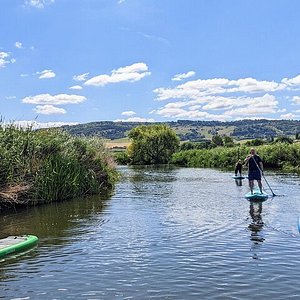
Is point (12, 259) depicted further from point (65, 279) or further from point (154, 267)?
point (154, 267)

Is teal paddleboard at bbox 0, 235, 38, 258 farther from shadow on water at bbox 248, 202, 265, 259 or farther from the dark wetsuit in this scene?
the dark wetsuit

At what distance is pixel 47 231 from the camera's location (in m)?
14.5

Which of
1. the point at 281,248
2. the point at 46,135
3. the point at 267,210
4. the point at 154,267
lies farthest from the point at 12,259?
the point at 46,135

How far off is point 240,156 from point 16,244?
5641cm

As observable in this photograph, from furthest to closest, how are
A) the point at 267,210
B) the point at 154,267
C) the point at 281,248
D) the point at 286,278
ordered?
the point at 267,210 < the point at 281,248 < the point at 154,267 < the point at 286,278

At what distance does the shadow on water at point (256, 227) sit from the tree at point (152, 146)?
72.5 metres

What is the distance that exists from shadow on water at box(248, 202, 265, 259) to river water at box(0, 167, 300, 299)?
0.09 feet

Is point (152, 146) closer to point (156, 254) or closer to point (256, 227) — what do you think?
point (256, 227)

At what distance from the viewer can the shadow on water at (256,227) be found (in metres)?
11.8

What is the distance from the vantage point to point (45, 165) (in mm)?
21156

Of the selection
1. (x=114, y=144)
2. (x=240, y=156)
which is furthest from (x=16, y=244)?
(x=114, y=144)

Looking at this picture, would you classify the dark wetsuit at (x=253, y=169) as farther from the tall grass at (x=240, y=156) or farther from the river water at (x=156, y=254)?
the tall grass at (x=240, y=156)

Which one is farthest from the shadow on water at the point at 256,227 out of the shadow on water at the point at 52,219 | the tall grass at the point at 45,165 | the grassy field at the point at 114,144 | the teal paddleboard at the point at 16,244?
the grassy field at the point at 114,144

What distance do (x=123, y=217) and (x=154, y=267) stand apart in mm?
7216
